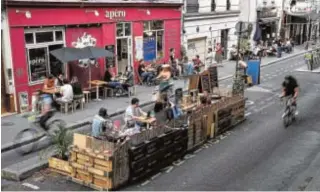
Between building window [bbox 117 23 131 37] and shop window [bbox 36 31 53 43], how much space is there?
4.67m

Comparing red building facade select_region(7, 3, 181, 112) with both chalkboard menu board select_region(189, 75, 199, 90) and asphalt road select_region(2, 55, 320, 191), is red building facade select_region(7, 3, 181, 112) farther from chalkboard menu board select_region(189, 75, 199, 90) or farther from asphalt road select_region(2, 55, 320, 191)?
asphalt road select_region(2, 55, 320, 191)

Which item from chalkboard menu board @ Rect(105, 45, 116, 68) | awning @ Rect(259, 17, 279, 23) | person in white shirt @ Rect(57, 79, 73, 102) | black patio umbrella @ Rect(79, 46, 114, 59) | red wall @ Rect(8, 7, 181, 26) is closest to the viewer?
person in white shirt @ Rect(57, 79, 73, 102)

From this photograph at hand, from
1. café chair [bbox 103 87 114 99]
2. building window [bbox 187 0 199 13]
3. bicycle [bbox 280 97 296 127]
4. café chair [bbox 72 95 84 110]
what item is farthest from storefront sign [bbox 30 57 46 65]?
building window [bbox 187 0 199 13]

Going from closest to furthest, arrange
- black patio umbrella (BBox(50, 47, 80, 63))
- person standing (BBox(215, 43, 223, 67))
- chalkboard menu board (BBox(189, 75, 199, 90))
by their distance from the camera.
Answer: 1. black patio umbrella (BBox(50, 47, 80, 63))
2. chalkboard menu board (BBox(189, 75, 199, 90))
3. person standing (BBox(215, 43, 223, 67))

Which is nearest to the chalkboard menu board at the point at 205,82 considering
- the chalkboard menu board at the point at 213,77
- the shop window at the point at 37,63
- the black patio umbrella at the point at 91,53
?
the chalkboard menu board at the point at 213,77

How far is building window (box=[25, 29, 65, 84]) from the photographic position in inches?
664

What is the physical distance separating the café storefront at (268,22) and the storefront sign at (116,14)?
75.7 ft

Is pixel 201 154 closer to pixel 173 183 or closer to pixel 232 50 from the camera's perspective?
pixel 173 183

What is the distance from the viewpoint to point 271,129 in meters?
14.3

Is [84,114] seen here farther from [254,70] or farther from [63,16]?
[254,70]

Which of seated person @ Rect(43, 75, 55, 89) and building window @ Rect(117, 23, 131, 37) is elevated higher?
building window @ Rect(117, 23, 131, 37)

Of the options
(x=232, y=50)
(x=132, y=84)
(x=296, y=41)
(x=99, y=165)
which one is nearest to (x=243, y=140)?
(x=99, y=165)

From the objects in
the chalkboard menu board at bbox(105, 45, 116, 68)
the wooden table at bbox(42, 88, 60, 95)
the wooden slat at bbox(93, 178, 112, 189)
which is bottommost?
the wooden slat at bbox(93, 178, 112, 189)

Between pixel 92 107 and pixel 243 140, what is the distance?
273 inches
